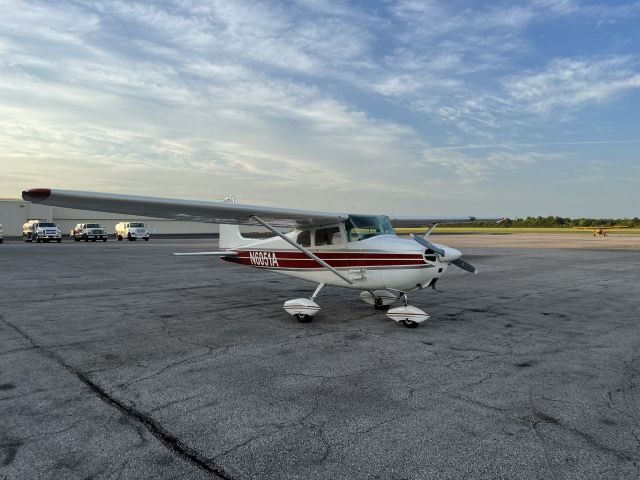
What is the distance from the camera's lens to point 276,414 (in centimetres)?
386

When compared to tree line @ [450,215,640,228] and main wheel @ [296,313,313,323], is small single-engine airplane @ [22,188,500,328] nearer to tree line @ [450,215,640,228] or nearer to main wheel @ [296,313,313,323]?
main wheel @ [296,313,313,323]

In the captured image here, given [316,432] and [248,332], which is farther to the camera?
[248,332]

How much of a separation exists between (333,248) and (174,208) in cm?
311

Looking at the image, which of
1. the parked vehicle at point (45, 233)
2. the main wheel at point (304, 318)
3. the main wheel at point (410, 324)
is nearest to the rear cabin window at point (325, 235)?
the main wheel at point (304, 318)

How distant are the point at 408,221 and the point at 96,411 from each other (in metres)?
8.94

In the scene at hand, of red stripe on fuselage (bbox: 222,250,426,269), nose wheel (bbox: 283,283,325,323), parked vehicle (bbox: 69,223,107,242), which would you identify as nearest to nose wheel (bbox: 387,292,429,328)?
red stripe on fuselage (bbox: 222,250,426,269)

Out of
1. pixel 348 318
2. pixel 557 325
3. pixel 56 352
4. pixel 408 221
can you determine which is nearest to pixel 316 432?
pixel 56 352


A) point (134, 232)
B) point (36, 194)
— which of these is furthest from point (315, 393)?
point (134, 232)

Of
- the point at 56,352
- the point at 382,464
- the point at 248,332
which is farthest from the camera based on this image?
the point at 248,332

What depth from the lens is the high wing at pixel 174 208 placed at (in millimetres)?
5648

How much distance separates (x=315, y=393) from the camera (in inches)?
173

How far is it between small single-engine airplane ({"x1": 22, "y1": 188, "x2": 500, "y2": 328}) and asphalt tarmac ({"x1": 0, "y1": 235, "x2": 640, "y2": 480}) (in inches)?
20.8

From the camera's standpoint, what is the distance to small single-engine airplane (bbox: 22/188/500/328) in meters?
7.05

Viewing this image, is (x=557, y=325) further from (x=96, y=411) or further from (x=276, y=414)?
(x=96, y=411)
